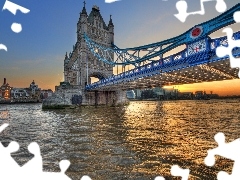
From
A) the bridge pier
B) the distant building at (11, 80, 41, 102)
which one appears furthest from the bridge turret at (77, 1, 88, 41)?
the distant building at (11, 80, 41, 102)

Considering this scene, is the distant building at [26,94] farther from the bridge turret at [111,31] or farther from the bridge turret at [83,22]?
the bridge turret at [111,31]

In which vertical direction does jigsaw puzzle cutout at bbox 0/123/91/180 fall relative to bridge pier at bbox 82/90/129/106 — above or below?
below

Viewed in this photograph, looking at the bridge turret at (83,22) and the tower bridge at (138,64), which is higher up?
the bridge turret at (83,22)

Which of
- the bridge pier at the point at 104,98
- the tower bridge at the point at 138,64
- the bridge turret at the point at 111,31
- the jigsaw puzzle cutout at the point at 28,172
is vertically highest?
the bridge turret at the point at 111,31

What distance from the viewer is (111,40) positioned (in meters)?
66.4

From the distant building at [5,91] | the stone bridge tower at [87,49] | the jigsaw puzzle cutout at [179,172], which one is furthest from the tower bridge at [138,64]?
the distant building at [5,91]

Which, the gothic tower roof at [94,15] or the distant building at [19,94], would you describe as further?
the distant building at [19,94]

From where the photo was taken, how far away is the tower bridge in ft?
57.6

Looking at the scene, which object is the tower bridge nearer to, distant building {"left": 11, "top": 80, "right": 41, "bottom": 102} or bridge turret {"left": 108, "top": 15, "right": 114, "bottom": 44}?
bridge turret {"left": 108, "top": 15, "right": 114, "bottom": 44}

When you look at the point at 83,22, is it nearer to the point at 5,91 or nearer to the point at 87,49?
the point at 87,49

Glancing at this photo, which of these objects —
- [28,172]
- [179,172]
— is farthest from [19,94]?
[179,172]

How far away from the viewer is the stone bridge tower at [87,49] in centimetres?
5821

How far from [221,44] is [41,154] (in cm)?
1352

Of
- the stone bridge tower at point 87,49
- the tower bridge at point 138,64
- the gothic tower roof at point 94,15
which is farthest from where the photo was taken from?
the gothic tower roof at point 94,15
